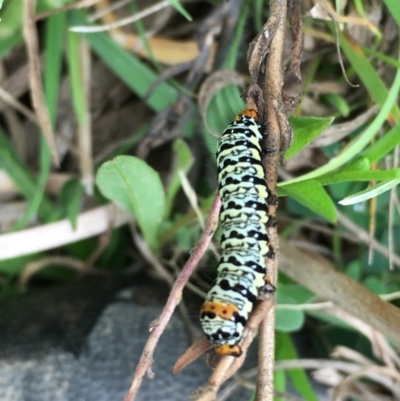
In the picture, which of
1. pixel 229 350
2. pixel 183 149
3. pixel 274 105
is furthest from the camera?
pixel 183 149

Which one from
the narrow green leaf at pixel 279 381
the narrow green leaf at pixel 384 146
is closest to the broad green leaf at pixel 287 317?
the narrow green leaf at pixel 279 381

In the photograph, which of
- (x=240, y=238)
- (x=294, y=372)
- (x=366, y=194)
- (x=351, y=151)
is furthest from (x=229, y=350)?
(x=294, y=372)

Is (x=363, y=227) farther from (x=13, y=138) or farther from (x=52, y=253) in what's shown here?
(x=13, y=138)

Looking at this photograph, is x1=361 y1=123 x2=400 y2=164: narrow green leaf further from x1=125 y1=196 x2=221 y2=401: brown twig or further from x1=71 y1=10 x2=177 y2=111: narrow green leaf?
x1=71 y1=10 x2=177 y2=111: narrow green leaf

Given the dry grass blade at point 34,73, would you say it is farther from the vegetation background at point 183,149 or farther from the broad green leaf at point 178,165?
the broad green leaf at point 178,165

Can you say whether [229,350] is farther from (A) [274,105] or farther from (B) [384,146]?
(B) [384,146]

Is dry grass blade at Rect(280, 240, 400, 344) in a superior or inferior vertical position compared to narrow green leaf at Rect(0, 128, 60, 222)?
inferior

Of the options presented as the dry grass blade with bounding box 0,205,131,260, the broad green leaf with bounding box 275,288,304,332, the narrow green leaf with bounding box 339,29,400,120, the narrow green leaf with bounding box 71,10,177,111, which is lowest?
the broad green leaf with bounding box 275,288,304,332

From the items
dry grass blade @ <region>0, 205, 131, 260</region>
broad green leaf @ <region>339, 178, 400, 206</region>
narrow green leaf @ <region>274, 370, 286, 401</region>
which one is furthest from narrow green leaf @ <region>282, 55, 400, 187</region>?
dry grass blade @ <region>0, 205, 131, 260</region>

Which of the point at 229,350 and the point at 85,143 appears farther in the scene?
the point at 85,143
